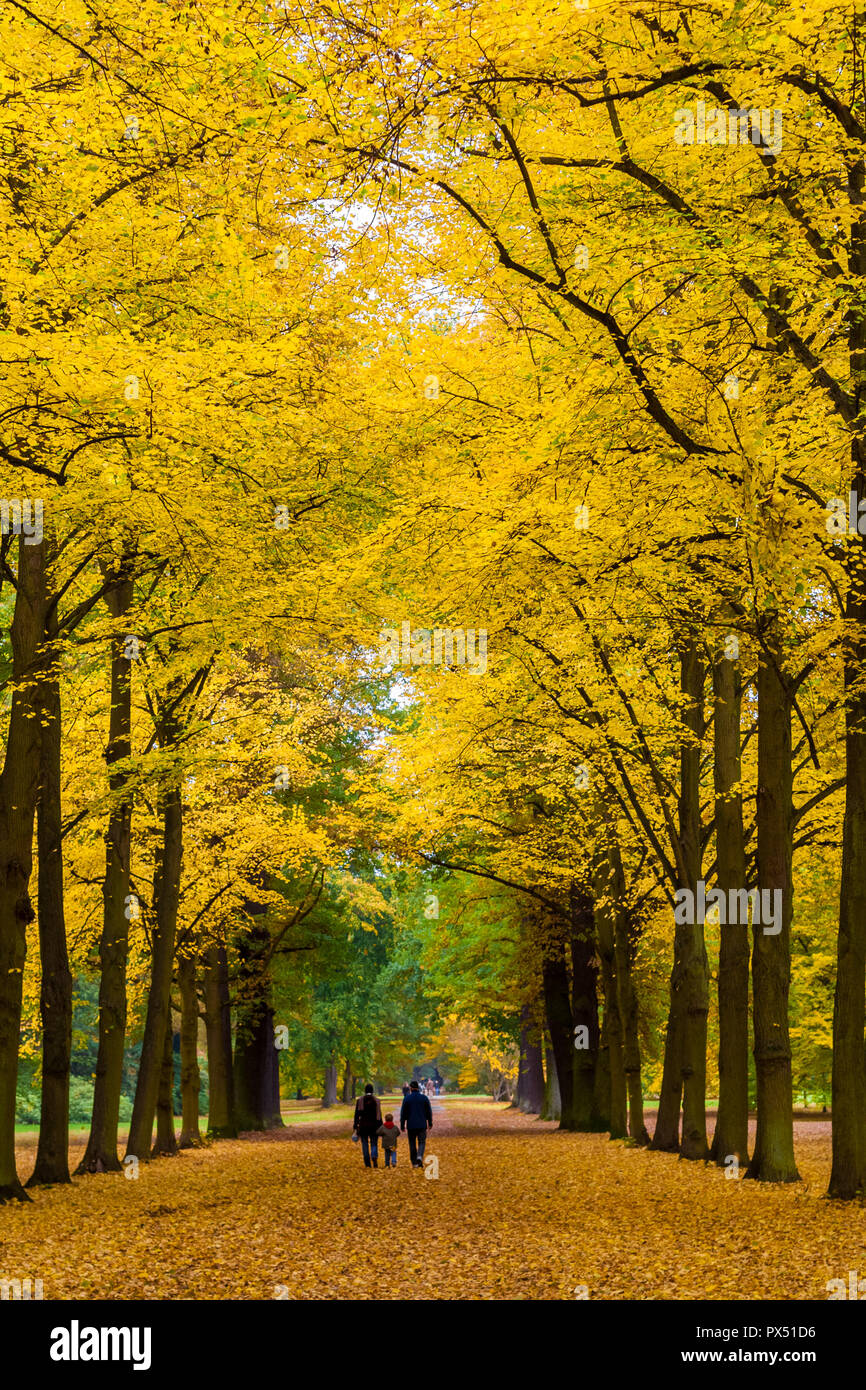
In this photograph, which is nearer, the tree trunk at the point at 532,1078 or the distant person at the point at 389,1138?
the distant person at the point at 389,1138

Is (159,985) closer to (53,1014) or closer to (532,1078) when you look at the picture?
(53,1014)

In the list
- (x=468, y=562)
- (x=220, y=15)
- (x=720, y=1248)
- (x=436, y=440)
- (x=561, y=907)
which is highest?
(x=220, y=15)

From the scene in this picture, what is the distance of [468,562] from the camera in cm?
1338

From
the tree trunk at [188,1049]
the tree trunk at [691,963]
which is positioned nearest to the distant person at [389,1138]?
the tree trunk at [691,963]

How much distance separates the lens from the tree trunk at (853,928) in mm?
12180

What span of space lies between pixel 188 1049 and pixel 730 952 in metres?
14.9

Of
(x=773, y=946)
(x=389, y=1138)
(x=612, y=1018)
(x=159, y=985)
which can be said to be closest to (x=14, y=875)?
(x=159, y=985)

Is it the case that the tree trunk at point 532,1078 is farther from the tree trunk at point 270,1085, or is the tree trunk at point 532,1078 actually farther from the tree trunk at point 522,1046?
the tree trunk at point 270,1085

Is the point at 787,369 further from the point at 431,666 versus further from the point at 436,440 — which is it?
the point at 431,666

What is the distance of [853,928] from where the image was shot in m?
12.5

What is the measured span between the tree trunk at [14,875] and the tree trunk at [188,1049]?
43.3 feet

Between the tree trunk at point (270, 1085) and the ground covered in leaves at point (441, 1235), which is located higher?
the ground covered in leaves at point (441, 1235)

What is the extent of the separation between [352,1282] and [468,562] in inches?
276
